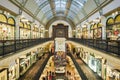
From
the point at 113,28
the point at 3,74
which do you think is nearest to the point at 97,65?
the point at 113,28

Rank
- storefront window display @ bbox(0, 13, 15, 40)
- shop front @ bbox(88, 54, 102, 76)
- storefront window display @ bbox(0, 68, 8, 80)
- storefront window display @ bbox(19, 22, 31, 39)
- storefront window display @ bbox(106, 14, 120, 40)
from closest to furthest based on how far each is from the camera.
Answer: storefront window display @ bbox(0, 68, 8, 80) → storefront window display @ bbox(0, 13, 15, 40) → storefront window display @ bbox(106, 14, 120, 40) → shop front @ bbox(88, 54, 102, 76) → storefront window display @ bbox(19, 22, 31, 39)

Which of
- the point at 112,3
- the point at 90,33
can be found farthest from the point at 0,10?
the point at 90,33

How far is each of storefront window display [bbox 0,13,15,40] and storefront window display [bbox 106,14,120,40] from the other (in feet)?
39.6

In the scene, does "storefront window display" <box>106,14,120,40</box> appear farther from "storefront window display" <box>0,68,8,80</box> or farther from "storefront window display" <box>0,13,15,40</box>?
"storefront window display" <box>0,13,15,40</box>

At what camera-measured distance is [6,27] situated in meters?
22.5

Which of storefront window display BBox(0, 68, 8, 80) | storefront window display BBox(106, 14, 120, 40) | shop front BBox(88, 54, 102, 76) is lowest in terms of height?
shop front BBox(88, 54, 102, 76)

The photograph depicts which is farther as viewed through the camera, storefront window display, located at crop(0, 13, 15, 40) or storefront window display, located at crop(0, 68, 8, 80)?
storefront window display, located at crop(0, 13, 15, 40)

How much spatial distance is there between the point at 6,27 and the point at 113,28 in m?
12.4

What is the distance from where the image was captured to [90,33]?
36.4 meters

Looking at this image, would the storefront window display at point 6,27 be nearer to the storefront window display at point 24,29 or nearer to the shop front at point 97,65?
the storefront window display at point 24,29

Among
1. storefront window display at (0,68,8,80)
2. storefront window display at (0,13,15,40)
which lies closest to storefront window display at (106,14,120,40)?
storefront window display at (0,68,8,80)

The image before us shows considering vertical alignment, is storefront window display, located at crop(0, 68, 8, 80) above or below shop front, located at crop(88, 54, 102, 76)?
above

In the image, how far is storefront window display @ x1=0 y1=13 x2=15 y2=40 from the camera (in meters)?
20.7

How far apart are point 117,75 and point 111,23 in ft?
31.6
